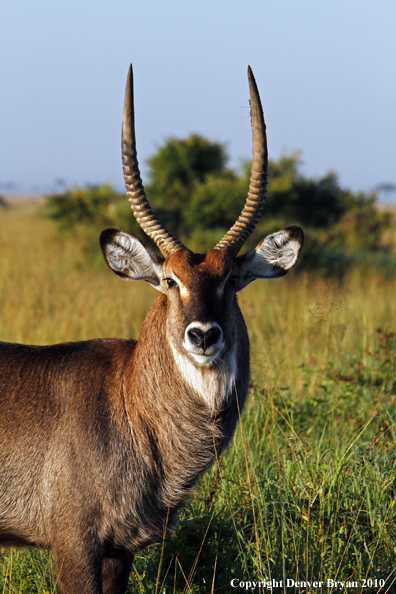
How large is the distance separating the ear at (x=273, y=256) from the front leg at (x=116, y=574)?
1.49m

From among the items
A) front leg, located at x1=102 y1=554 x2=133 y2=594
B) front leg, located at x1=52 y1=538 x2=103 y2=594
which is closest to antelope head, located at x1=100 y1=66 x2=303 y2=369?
front leg, located at x1=52 y1=538 x2=103 y2=594

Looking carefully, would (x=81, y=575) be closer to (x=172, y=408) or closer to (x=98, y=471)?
(x=98, y=471)

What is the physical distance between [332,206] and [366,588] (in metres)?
14.2

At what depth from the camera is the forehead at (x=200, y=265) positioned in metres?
2.68

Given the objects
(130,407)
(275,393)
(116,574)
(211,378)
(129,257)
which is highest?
(129,257)

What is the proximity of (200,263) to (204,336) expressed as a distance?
46cm

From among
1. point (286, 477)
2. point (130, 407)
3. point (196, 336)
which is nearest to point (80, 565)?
point (130, 407)

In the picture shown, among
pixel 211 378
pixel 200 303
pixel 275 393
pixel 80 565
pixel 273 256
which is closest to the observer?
pixel 80 565

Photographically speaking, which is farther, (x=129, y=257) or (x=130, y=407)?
(x=129, y=257)

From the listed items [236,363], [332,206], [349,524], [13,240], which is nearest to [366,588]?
[349,524]

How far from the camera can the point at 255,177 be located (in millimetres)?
2904

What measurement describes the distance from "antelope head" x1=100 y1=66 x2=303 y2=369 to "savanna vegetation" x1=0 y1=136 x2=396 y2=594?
0.60 metres

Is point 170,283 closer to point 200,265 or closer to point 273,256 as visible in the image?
point 200,265

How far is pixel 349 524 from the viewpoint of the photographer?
3.10 meters
